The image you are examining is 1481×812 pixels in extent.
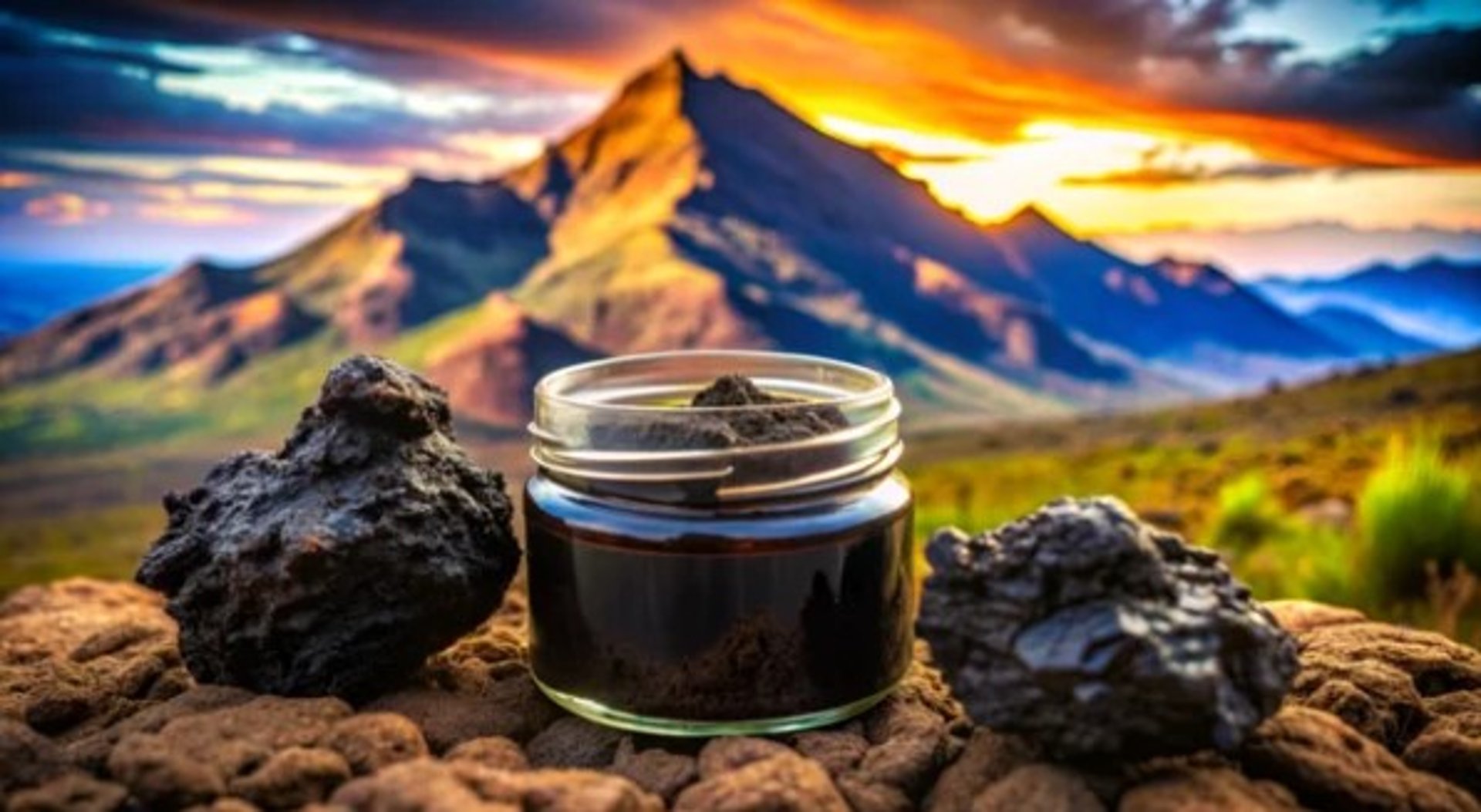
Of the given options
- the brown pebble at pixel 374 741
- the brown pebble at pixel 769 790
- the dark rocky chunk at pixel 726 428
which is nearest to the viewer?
the brown pebble at pixel 769 790

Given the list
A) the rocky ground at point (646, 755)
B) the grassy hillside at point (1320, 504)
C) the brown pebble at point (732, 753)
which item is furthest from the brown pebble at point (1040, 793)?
the grassy hillside at point (1320, 504)

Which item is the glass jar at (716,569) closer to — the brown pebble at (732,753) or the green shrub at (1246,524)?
the brown pebble at (732,753)

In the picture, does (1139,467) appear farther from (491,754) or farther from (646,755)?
(491,754)

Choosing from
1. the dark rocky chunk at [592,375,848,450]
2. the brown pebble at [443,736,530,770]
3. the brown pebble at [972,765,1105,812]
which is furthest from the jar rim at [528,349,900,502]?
the brown pebble at [972,765,1105,812]

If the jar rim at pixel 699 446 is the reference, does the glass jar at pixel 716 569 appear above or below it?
below

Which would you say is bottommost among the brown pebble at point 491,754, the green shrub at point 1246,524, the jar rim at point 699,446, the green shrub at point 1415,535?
the green shrub at point 1246,524

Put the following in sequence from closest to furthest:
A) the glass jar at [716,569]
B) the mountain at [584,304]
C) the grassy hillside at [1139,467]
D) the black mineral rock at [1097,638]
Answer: the black mineral rock at [1097,638]
the glass jar at [716,569]
the grassy hillside at [1139,467]
the mountain at [584,304]

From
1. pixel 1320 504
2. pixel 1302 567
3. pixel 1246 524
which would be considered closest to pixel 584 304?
pixel 1320 504

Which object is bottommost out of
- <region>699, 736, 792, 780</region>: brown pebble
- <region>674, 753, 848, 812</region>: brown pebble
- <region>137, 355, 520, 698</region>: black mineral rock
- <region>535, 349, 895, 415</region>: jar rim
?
<region>699, 736, 792, 780</region>: brown pebble

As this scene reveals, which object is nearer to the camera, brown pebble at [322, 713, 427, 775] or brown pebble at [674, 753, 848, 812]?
brown pebble at [674, 753, 848, 812]

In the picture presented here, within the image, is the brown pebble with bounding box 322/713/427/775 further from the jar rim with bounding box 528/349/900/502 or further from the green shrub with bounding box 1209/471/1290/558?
the green shrub with bounding box 1209/471/1290/558
